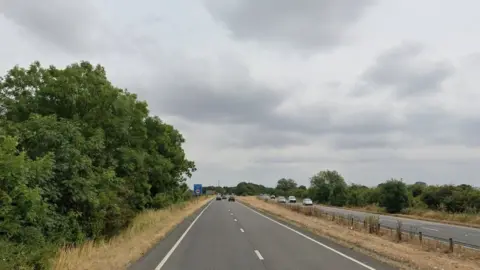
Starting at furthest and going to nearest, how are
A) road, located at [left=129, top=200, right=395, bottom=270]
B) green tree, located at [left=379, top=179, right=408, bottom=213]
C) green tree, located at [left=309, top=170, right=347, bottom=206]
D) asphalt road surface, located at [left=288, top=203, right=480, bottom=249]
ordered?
green tree, located at [left=309, top=170, right=347, bottom=206], green tree, located at [left=379, top=179, right=408, bottom=213], asphalt road surface, located at [left=288, top=203, right=480, bottom=249], road, located at [left=129, top=200, right=395, bottom=270]

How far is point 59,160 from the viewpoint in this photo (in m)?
17.5

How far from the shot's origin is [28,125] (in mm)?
17812

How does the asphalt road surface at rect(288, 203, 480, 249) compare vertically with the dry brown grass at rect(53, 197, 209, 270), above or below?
above

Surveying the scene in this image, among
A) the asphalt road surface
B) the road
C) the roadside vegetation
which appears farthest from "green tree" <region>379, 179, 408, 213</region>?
the road

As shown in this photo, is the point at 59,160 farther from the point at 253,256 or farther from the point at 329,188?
the point at 329,188

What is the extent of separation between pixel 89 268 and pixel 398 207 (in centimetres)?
5617

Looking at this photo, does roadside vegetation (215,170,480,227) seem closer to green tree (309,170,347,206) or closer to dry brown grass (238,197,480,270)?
green tree (309,170,347,206)

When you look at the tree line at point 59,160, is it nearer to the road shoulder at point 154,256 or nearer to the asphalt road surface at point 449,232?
the road shoulder at point 154,256

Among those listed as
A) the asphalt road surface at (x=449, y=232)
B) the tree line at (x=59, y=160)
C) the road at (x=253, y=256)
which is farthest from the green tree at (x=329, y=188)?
the road at (x=253, y=256)

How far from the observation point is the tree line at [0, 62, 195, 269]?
41.4 ft

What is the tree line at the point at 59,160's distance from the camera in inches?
497

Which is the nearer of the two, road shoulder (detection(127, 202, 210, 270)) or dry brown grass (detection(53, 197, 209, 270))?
dry brown grass (detection(53, 197, 209, 270))

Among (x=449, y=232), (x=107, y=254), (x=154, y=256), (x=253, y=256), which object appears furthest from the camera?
(x=449, y=232)

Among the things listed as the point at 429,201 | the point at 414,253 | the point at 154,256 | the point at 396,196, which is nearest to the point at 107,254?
the point at 154,256
